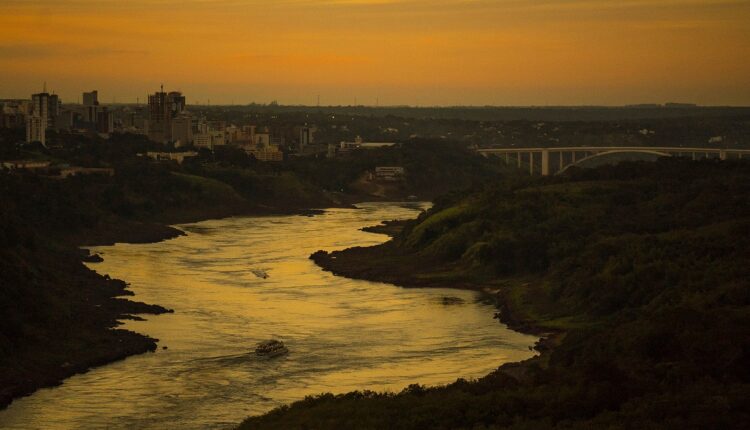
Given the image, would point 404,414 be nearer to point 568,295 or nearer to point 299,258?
point 568,295

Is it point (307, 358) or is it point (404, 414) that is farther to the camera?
point (307, 358)

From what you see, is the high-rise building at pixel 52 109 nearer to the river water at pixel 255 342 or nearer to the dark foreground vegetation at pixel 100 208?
the dark foreground vegetation at pixel 100 208


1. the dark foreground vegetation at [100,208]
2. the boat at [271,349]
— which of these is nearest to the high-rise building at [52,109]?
the dark foreground vegetation at [100,208]

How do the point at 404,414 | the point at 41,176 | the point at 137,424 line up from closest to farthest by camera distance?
1. the point at 404,414
2. the point at 137,424
3. the point at 41,176

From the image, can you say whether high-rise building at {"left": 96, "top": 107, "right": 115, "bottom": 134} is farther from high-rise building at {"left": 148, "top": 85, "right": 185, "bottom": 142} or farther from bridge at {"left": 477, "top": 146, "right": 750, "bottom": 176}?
bridge at {"left": 477, "top": 146, "right": 750, "bottom": 176}

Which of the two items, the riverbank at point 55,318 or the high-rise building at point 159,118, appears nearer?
the riverbank at point 55,318

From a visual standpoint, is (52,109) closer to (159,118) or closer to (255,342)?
(159,118)

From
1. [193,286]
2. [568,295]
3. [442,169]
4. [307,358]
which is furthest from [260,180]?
[307,358]
